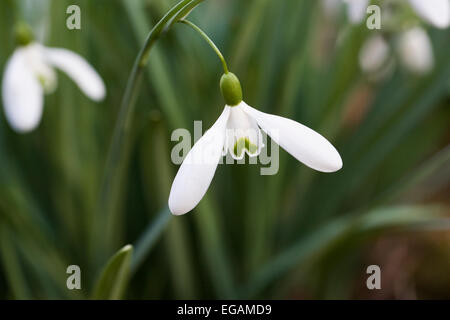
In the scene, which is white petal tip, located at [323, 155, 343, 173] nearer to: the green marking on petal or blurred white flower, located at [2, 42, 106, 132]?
the green marking on petal

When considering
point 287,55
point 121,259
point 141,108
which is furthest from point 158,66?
point 121,259

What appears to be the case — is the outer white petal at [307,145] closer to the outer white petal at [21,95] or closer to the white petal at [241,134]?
the white petal at [241,134]

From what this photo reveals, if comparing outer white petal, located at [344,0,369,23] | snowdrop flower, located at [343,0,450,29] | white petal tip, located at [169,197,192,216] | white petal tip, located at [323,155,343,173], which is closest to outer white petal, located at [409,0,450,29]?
snowdrop flower, located at [343,0,450,29]

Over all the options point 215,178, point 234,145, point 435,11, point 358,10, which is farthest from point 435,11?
point 215,178

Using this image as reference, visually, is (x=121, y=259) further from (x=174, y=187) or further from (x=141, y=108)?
(x=141, y=108)

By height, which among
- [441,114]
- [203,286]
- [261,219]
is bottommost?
[203,286]

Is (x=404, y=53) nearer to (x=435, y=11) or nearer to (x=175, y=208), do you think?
(x=435, y=11)

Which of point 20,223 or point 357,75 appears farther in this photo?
point 357,75
